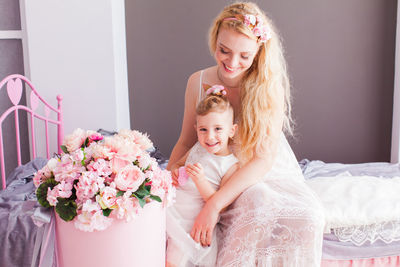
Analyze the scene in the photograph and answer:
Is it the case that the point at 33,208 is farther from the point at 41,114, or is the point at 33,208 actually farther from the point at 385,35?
the point at 385,35

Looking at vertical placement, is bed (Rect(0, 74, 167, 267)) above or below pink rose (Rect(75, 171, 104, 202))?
below

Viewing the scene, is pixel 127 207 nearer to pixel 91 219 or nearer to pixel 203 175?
pixel 91 219

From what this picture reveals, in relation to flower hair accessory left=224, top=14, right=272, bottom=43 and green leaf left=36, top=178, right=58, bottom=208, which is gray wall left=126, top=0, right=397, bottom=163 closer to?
flower hair accessory left=224, top=14, right=272, bottom=43

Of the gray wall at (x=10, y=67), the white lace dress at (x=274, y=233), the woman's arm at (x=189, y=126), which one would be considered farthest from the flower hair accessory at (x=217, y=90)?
the gray wall at (x=10, y=67)

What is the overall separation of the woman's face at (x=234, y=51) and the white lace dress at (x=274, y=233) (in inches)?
19.4

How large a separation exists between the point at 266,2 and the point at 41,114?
1754mm

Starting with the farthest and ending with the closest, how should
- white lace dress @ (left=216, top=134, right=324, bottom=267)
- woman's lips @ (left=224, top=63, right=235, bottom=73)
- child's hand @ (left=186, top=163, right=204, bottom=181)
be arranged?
woman's lips @ (left=224, top=63, right=235, bottom=73), child's hand @ (left=186, top=163, right=204, bottom=181), white lace dress @ (left=216, top=134, right=324, bottom=267)

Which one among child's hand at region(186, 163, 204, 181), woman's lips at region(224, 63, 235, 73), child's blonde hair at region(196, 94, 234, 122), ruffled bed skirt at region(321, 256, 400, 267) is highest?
woman's lips at region(224, 63, 235, 73)

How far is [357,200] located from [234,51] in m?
0.79

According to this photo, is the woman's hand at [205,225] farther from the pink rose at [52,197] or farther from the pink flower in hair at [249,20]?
the pink flower in hair at [249,20]

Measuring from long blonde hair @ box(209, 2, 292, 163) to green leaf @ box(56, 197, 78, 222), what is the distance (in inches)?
29.9

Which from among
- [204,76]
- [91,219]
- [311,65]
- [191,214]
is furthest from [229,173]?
Answer: [311,65]

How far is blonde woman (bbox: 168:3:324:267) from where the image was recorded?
1397mm

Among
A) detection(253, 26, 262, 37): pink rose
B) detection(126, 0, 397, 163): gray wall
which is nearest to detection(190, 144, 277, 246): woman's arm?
detection(253, 26, 262, 37): pink rose
